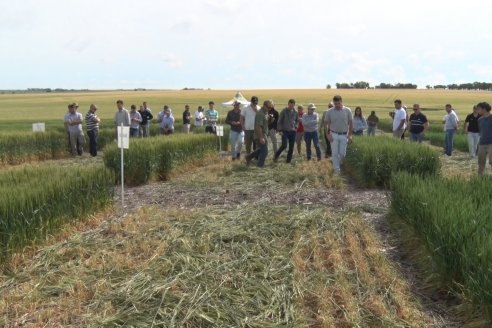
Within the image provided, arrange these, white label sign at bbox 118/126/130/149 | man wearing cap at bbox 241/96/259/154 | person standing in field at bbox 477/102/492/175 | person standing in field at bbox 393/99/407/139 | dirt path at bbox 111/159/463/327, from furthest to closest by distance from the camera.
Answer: person standing in field at bbox 393/99/407/139 < man wearing cap at bbox 241/96/259/154 < person standing in field at bbox 477/102/492/175 < white label sign at bbox 118/126/130/149 < dirt path at bbox 111/159/463/327

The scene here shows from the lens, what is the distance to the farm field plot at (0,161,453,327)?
3842mm

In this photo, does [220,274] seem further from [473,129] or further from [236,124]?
[473,129]

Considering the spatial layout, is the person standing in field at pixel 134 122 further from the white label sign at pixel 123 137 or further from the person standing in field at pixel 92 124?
the white label sign at pixel 123 137

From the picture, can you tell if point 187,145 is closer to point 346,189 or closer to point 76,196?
point 346,189

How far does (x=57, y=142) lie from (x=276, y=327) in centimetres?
1503

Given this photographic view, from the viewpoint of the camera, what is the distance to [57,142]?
1702 cm

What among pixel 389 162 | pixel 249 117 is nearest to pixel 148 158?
pixel 249 117

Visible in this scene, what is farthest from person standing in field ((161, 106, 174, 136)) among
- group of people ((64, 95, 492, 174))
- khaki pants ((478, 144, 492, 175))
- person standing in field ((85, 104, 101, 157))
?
khaki pants ((478, 144, 492, 175))

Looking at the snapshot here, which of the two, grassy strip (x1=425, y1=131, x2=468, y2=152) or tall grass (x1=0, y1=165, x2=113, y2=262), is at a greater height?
tall grass (x1=0, y1=165, x2=113, y2=262)

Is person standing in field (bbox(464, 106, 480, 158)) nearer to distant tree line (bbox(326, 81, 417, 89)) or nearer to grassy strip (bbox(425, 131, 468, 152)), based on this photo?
grassy strip (bbox(425, 131, 468, 152))

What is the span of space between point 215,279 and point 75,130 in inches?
498

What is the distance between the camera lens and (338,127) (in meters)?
10.5

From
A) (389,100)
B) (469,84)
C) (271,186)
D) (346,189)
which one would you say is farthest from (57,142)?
(469,84)

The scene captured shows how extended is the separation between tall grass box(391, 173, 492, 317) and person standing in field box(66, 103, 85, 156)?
11413 mm
